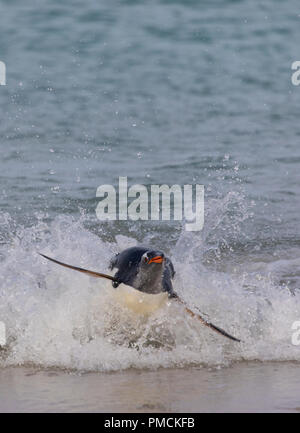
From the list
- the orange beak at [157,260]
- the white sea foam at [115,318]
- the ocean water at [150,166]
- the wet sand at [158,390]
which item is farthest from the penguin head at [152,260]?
the wet sand at [158,390]

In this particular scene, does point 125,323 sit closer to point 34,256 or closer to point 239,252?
point 34,256

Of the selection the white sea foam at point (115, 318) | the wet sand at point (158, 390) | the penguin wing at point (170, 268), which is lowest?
the wet sand at point (158, 390)

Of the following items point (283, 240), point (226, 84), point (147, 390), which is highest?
point (226, 84)

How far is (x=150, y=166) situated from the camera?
10695 millimetres

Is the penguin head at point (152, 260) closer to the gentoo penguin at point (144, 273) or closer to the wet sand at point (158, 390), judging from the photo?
the gentoo penguin at point (144, 273)

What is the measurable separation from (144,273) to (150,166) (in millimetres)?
5259

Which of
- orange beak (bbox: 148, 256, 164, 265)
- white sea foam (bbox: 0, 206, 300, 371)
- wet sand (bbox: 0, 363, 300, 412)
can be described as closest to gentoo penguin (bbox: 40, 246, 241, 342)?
orange beak (bbox: 148, 256, 164, 265)

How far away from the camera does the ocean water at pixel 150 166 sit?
5.69m

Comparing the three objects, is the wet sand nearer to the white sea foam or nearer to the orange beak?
the white sea foam

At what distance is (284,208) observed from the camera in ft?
30.0

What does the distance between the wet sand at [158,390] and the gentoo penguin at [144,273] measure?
410mm

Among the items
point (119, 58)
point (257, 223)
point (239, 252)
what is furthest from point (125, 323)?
point (119, 58)

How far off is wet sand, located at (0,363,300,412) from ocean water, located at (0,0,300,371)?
0.55 feet

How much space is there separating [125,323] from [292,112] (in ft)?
26.3
